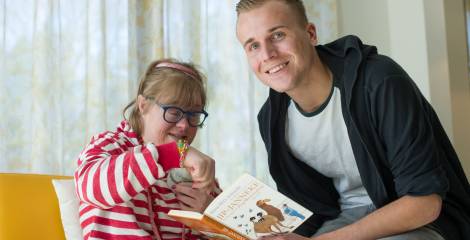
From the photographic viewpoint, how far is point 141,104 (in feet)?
5.43

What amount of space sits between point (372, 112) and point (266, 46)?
0.35m

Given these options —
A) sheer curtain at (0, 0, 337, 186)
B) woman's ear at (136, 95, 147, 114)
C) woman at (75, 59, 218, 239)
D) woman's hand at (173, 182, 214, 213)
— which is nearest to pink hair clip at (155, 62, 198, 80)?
woman at (75, 59, 218, 239)

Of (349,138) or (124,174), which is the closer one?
(124,174)

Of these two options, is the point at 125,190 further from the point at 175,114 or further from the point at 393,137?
the point at 393,137

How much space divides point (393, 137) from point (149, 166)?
2.11ft

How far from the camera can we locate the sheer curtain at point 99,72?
2418mm

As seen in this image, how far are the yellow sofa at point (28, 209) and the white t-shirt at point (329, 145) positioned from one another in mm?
747

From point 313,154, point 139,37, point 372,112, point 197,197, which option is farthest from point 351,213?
point 139,37

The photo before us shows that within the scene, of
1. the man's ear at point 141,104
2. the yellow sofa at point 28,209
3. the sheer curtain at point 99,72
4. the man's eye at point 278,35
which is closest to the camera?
the yellow sofa at point 28,209

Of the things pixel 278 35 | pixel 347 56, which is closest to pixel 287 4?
pixel 278 35

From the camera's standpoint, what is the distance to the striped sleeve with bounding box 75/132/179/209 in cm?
131

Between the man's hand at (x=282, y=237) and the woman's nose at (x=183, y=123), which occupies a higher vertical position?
the woman's nose at (x=183, y=123)

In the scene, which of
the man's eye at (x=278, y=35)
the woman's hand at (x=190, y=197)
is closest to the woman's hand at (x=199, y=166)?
the woman's hand at (x=190, y=197)

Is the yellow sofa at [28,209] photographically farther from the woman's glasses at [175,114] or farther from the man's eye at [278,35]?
the man's eye at [278,35]
